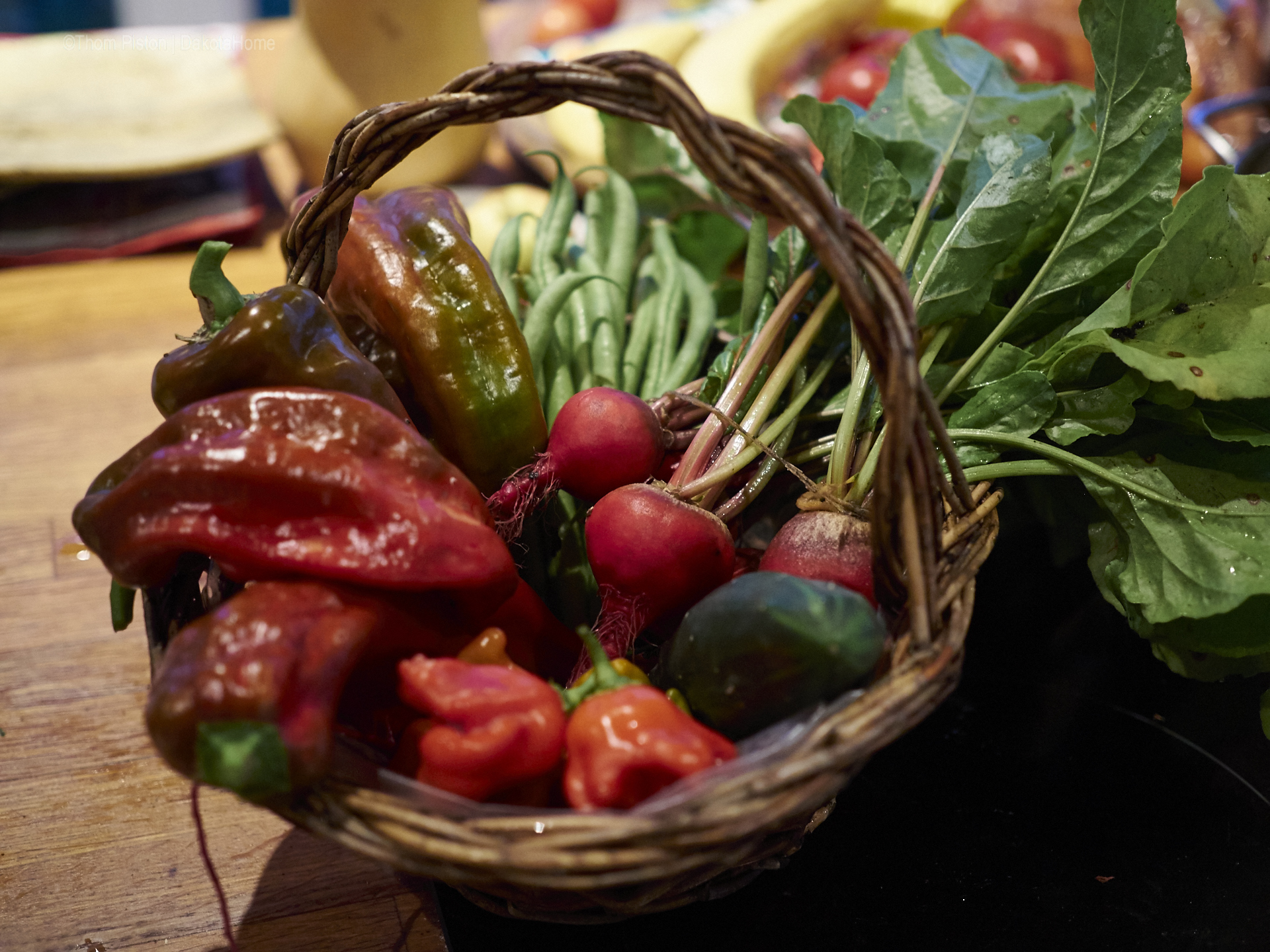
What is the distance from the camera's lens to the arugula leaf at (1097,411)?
912 millimetres

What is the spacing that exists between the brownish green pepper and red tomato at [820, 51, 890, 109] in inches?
56.8

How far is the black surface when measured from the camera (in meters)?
0.81

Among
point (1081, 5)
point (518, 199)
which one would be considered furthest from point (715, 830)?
point (518, 199)

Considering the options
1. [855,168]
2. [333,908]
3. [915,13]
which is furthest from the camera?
[915,13]

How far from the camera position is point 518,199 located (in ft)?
5.60

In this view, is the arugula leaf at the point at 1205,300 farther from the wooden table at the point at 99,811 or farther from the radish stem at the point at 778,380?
the wooden table at the point at 99,811

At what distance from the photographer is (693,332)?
3.88ft

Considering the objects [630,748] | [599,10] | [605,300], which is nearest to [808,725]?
[630,748]

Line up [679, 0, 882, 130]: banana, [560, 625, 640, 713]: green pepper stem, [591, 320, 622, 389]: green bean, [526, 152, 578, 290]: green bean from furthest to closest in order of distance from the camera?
1. [679, 0, 882, 130]: banana
2. [526, 152, 578, 290]: green bean
3. [591, 320, 622, 389]: green bean
4. [560, 625, 640, 713]: green pepper stem

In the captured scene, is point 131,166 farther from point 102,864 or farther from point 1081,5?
point 1081,5

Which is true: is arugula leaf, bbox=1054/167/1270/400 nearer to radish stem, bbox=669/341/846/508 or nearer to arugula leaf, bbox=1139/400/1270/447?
arugula leaf, bbox=1139/400/1270/447

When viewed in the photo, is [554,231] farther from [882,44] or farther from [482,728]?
[882,44]

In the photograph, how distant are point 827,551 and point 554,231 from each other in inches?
26.7

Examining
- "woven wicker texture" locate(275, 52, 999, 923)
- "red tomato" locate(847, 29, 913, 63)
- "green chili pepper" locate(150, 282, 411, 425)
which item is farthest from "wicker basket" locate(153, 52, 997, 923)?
"red tomato" locate(847, 29, 913, 63)
